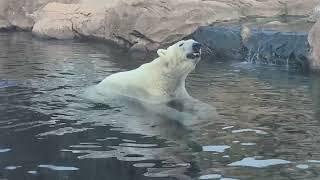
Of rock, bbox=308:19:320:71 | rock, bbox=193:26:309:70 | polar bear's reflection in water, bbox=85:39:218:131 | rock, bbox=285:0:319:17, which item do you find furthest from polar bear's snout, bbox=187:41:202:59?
rock, bbox=285:0:319:17

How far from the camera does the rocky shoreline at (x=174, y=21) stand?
1745cm

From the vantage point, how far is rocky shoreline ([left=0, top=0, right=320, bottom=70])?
17453mm

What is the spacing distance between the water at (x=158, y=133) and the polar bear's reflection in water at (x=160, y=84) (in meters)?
0.44

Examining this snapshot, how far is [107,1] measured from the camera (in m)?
24.7

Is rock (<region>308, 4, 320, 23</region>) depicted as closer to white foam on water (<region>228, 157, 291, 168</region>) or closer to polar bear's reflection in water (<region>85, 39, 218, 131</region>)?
polar bear's reflection in water (<region>85, 39, 218, 131</region>)

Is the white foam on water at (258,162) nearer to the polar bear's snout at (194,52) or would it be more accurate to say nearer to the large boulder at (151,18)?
the polar bear's snout at (194,52)

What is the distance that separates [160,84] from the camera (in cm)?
1054

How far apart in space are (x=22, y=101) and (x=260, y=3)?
13145 mm

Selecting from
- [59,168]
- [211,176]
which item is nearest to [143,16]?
[59,168]

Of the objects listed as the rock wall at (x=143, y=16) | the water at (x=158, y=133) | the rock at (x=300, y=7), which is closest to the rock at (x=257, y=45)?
the rock wall at (x=143, y=16)

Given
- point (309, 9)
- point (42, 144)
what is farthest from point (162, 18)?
point (42, 144)

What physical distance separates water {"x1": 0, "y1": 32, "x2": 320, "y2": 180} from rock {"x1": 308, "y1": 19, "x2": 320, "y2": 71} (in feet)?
3.53

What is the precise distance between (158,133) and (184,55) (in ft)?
7.93

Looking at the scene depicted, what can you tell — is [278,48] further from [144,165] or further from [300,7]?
[144,165]
